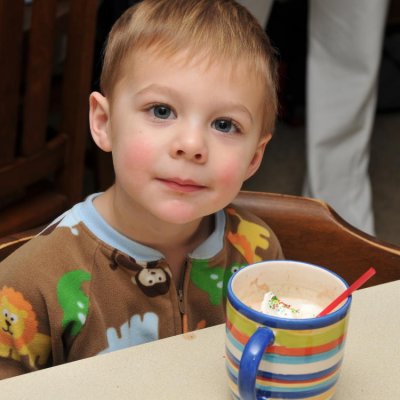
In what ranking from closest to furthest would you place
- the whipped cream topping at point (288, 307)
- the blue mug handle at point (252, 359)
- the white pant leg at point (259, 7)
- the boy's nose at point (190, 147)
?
the blue mug handle at point (252, 359) → the whipped cream topping at point (288, 307) → the boy's nose at point (190, 147) → the white pant leg at point (259, 7)

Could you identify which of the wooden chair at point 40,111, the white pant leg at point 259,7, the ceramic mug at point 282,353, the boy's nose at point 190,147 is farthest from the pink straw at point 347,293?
the white pant leg at point 259,7

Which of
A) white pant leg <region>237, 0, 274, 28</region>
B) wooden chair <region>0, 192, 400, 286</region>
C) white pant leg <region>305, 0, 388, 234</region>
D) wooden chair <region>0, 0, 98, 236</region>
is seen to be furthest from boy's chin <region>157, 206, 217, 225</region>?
white pant leg <region>305, 0, 388, 234</region>

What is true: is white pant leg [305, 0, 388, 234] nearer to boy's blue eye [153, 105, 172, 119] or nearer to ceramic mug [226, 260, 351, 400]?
boy's blue eye [153, 105, 172, 119]

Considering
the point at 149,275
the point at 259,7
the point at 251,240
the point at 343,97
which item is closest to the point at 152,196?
the point at 149,275

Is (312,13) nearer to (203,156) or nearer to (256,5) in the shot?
(256,5)

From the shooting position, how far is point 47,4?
1.38 m

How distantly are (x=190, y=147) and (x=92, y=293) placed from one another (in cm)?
24

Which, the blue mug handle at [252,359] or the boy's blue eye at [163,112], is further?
the boy's blue eye at [163,112]

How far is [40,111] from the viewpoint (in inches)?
57.5

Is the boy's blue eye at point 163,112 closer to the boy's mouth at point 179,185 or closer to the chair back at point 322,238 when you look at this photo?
the boy's mouth at point 179,185

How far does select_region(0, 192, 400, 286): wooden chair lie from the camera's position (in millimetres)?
1033

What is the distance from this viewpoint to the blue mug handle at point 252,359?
58cm

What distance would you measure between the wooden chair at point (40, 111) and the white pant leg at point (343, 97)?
887 millimetres

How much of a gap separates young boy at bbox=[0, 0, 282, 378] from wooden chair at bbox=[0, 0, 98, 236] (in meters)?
0.46
